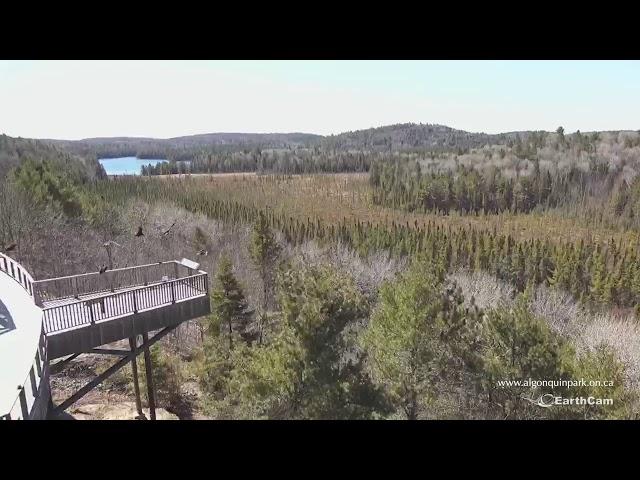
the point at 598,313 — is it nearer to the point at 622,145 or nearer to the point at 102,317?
the point at 102,317

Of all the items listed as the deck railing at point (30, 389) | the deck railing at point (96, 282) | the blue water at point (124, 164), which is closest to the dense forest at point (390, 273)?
the blue water at point (124, 164)

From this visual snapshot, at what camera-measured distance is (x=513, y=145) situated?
4491cm

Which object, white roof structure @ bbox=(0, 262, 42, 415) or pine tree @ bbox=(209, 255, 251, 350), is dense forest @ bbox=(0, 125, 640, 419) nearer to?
pine tree @ bbox=(209, 255, 251, 350)

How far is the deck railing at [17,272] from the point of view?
6137 millimetres

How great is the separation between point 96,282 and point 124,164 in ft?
69.7

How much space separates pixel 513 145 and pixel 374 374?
141 ft

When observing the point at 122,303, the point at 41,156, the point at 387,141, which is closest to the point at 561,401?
the point at 122,303

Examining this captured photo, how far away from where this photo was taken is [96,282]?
10.6m

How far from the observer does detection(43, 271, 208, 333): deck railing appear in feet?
19.4

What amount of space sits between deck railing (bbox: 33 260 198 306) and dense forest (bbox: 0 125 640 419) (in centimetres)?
168

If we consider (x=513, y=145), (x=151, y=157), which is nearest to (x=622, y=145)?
(x=513, y=145)

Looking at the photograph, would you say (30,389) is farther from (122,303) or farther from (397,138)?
(397,138)

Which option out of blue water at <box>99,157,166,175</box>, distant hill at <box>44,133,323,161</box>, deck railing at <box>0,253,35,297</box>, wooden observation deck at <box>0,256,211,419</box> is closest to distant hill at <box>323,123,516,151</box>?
distant hill at <box>44,133,323,161</box>
